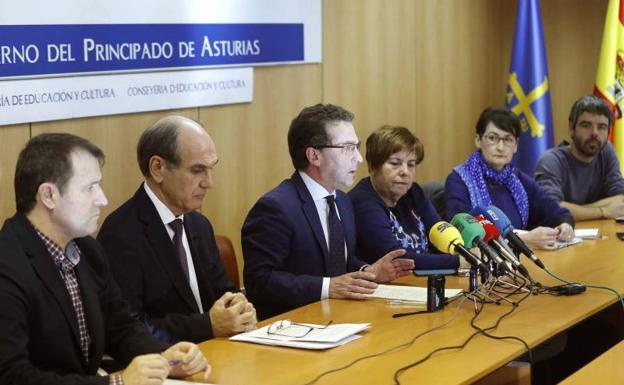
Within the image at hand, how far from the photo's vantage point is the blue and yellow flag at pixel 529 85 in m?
7.77

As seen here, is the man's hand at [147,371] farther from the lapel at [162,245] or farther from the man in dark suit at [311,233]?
the man in dark suit at [311,233]

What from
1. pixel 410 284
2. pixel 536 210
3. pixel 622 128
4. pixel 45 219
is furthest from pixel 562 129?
pixel 45 219

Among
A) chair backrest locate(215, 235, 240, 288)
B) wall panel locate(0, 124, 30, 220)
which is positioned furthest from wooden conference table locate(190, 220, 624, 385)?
wall panel locate(0, 124, 30, 220)

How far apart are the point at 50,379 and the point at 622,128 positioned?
18.8ft

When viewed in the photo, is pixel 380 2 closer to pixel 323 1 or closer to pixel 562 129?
pixel 323 1

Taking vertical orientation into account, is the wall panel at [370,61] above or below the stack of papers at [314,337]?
above

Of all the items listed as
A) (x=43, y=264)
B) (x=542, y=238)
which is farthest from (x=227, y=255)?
(x=43, y=264)

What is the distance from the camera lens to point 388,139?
15.9 feet

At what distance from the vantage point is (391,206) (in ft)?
16.1

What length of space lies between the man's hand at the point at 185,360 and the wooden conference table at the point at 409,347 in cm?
5

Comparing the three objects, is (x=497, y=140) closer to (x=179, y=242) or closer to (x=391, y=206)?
(x=391, y=206)

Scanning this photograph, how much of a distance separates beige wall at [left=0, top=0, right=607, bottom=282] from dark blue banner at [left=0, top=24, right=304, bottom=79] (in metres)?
0.18

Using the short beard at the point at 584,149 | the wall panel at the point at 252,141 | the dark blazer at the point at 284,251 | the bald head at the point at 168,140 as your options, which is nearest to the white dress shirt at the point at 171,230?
the bald head at the point at 168,140

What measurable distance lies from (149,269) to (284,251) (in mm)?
692
